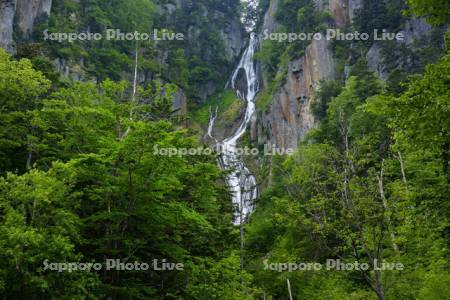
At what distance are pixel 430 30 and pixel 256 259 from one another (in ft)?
105

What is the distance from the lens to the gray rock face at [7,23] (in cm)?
4200

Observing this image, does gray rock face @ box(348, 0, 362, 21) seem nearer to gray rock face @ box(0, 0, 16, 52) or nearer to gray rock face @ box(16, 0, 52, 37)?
gray rock face @ box(16, 0, 52, 37)

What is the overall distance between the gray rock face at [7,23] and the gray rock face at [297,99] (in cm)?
3041

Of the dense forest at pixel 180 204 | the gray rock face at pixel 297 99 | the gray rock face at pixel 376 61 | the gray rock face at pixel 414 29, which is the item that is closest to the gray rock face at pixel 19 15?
the dense forest at pixel 180 204

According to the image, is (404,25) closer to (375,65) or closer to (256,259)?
(375,65)

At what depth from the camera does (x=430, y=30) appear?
4269 centimetres

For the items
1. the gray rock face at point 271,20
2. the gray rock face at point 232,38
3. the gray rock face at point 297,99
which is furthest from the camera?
the gray rock face at point 232,38

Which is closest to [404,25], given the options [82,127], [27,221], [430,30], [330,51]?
[430,30]

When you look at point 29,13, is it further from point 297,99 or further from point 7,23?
point 297,99

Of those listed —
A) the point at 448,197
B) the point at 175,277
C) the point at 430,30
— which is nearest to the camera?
the point at 448,197

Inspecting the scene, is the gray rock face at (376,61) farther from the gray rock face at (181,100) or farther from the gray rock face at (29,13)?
the gray rock face at (29,13)

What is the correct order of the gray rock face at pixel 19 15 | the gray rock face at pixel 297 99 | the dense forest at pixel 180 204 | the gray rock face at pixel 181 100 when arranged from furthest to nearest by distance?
the gray rock face at pixel 181 100 < the gray rock face at pixel 297 99 < the gray rock face at pixel 19 15 < the dense forest at pixel 180 204

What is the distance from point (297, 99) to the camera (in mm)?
50781

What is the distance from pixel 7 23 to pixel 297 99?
3239cm
